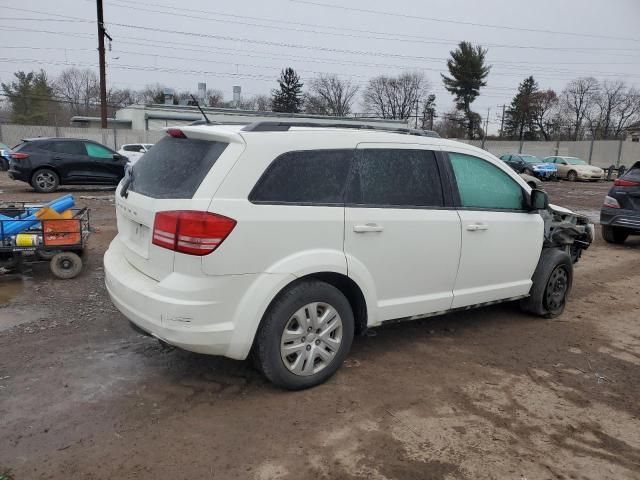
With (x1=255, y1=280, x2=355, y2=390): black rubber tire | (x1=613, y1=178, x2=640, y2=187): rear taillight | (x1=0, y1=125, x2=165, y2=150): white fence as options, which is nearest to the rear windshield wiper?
(x1=255, y1=280, x2=355, y2=390): black rubber tire

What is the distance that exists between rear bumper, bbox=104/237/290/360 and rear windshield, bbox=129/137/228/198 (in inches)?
22.1

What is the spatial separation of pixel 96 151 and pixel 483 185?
45.8 ft

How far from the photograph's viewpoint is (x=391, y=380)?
3938 millimetres

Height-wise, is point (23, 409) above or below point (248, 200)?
below

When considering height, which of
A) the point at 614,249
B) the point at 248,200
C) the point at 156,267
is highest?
the point at 248,200

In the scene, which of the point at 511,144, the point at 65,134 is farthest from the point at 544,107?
the point at 65,134

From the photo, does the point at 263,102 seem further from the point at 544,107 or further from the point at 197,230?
the point at 197,230

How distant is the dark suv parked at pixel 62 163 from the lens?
15.3m

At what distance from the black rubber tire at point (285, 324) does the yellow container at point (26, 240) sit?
12.7 feet

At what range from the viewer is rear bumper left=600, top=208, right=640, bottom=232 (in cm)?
958

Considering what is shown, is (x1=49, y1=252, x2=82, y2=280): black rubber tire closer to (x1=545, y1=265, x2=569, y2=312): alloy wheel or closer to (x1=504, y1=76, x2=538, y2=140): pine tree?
(x1=545, y1=265, x2=569, y2=312): alloy wheel

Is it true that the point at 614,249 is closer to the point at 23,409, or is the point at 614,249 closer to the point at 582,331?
the point at 582,331

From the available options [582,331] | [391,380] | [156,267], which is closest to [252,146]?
[156,267]

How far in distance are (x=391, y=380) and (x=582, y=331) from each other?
2420 millimetres
